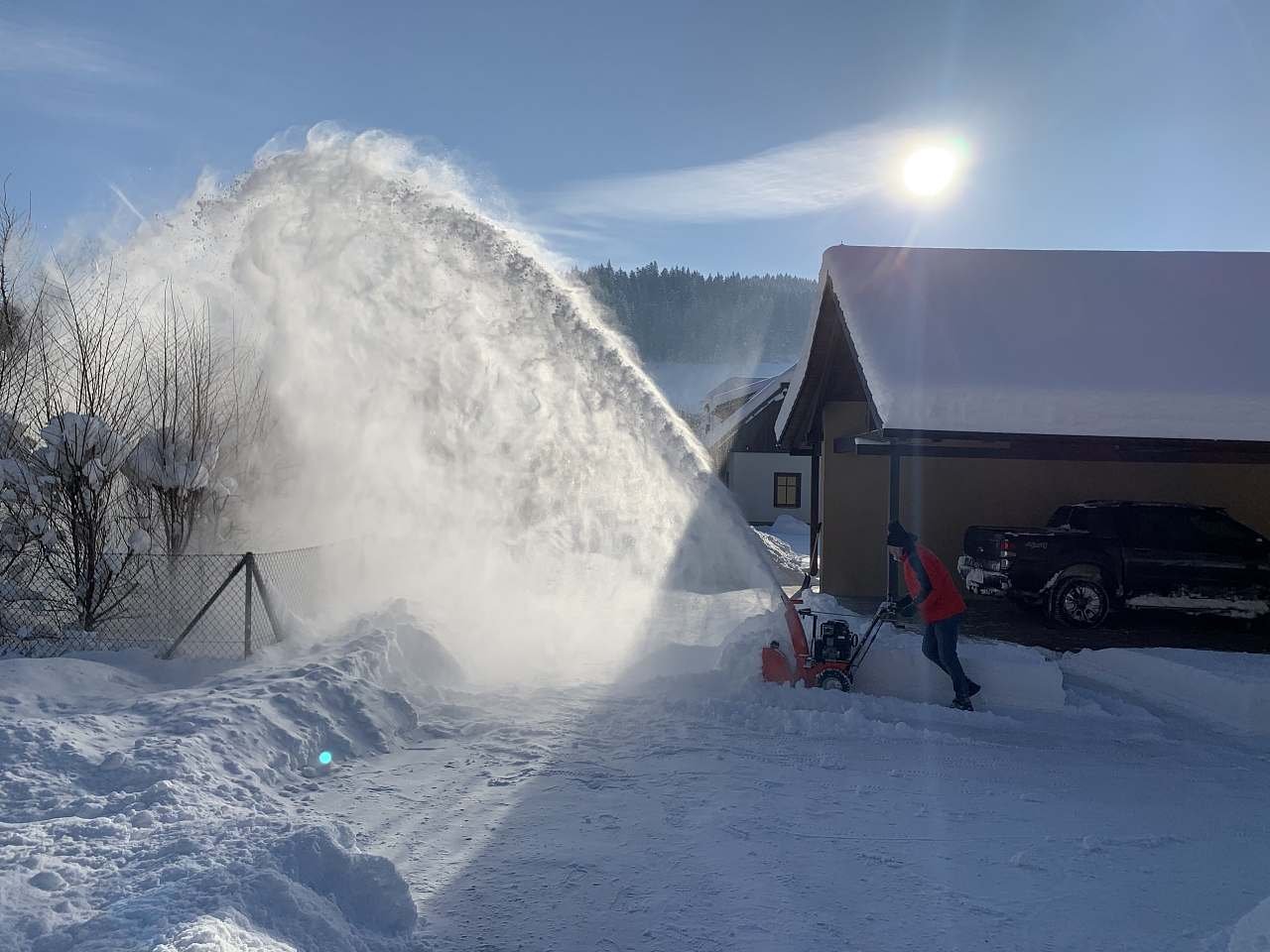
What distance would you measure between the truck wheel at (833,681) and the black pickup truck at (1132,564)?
495 cm

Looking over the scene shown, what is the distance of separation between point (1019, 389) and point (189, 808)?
31.7 feet

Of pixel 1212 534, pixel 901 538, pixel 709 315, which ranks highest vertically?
pixel 709 315

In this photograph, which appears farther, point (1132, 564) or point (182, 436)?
point (1132, 564)

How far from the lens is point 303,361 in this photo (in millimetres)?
12391

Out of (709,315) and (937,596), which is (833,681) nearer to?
(937,596)

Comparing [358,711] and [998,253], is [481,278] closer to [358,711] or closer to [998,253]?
[358,711]

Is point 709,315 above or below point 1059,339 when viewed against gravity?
above

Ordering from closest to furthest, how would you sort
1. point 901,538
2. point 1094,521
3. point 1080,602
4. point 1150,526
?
point 901,538, point 1080,602, point 1150,526, point 1094,521

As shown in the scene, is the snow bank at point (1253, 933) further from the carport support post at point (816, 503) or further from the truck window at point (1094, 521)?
the carport support post at point (816, 503)

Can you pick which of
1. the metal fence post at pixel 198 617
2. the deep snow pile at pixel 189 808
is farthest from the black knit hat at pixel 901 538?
the metal fence post at pixel 198 617

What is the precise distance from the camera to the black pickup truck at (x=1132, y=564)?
1103 centimetres

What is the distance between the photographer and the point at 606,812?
5.16 meters

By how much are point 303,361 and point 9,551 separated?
15.8 ft

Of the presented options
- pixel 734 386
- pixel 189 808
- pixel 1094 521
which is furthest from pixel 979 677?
pixel 734 386
